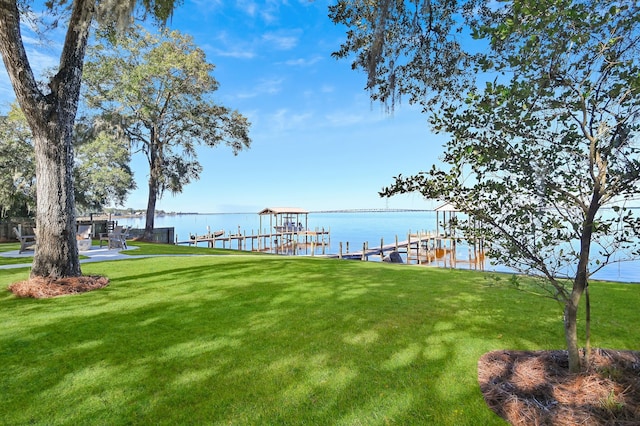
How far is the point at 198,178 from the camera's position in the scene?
68.8 ft

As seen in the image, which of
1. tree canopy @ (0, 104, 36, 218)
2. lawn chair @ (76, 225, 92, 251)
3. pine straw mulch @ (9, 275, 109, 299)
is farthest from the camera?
tree canopy @ (0, 104, 36, 218)

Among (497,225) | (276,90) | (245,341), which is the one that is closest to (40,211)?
(245,341)

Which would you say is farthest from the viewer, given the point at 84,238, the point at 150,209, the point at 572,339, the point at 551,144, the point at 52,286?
the point at 150,209

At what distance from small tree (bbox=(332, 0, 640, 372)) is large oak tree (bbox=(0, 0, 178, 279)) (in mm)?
6196

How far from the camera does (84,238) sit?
12742mm

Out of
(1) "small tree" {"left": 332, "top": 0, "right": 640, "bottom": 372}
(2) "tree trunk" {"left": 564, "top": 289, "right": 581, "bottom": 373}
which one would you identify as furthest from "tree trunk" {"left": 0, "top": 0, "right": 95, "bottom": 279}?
(2) "tree trunk" {"left": 564, "top": 289, "right": 581, "bottom": 373}

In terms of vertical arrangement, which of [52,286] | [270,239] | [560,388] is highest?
[52,286]

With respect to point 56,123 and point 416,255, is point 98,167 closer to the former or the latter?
point 56,123

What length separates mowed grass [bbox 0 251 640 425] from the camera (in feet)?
7.61

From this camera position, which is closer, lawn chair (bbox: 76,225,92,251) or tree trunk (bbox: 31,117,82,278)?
tree trunk (bbox: 31,117,82,278)

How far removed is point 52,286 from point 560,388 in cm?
718

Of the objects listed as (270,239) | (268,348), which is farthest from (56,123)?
(270,239)

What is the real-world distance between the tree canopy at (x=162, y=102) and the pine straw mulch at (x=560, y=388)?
1896cm

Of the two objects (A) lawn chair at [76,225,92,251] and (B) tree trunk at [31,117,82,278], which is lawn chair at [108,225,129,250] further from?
(B) tree trunk at [31,117,82,278]
